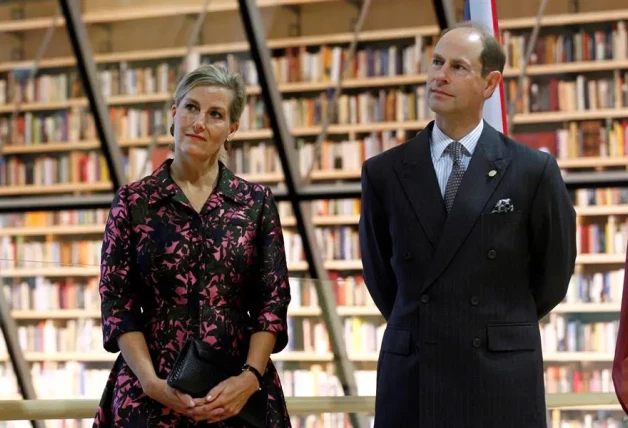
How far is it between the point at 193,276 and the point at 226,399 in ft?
0.99

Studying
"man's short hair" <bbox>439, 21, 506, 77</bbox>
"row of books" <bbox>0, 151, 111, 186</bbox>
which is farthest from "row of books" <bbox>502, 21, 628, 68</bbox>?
"man's short hair" <bbox>439, 21, 506, 77</bbox>

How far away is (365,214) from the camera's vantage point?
295 cm

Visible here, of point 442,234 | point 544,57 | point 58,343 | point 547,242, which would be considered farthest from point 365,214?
point 544,57

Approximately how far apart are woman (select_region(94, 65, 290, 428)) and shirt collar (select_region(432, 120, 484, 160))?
44 centimetres

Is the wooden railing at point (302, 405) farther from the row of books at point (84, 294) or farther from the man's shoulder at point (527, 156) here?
the man's shoulder at point (527, 156)

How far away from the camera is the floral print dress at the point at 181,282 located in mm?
2719

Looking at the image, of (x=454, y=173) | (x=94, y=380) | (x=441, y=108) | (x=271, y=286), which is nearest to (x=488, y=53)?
(x=441, y=108)

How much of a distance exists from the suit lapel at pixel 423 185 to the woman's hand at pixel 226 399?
548mm

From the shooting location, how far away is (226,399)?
8.67 ft

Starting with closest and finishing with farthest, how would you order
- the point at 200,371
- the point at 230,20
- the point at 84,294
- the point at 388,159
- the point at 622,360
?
the point at 622,360
the point at 200,371
the point at 388,159
the point at 84,294
the point at 230,20

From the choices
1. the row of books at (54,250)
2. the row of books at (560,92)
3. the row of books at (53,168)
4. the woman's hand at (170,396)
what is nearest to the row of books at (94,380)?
the woman's hand at (170,396)

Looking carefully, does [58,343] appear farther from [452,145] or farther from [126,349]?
[452,145]

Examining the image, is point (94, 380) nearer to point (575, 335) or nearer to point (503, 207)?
point (503, 207)

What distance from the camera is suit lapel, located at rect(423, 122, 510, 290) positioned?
2.76 metres
